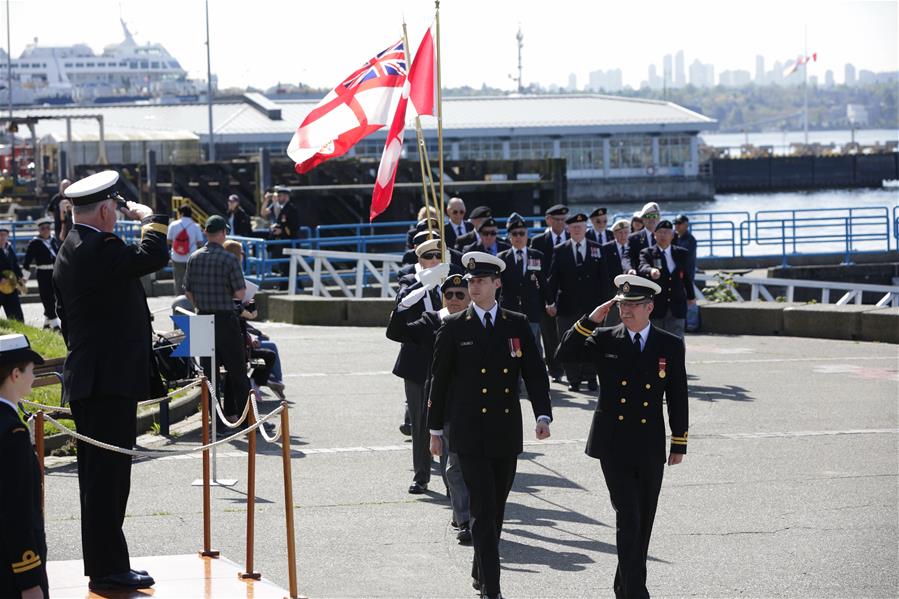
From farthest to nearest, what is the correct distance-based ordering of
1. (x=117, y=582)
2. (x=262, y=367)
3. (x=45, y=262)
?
(x=45, y=262)
(x=262, y=367)
(x=117, y=582)

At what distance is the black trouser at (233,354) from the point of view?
40.1ft

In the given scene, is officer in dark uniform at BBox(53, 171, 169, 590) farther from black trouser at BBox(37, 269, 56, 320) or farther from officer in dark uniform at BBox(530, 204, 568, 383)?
black trouser at BBox(37, 269, 56, 320)

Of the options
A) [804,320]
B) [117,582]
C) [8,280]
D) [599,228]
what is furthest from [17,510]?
[804,320]

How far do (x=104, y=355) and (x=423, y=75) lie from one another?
537 centimetres

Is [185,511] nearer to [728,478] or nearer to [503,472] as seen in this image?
[503,472]

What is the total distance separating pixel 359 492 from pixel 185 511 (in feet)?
4.38

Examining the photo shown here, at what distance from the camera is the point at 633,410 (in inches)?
290

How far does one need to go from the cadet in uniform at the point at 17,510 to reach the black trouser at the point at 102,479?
165 centimetres

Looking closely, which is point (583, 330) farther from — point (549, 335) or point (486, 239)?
point (549, 335)

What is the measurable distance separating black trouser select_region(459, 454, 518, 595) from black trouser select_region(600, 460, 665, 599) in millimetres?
622

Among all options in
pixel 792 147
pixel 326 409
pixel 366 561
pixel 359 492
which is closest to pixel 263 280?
pixel 326 409

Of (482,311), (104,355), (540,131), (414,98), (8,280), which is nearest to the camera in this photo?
(104,355)

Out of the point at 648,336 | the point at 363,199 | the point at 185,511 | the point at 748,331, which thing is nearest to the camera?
the point at 648,336

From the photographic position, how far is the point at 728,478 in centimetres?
1070
